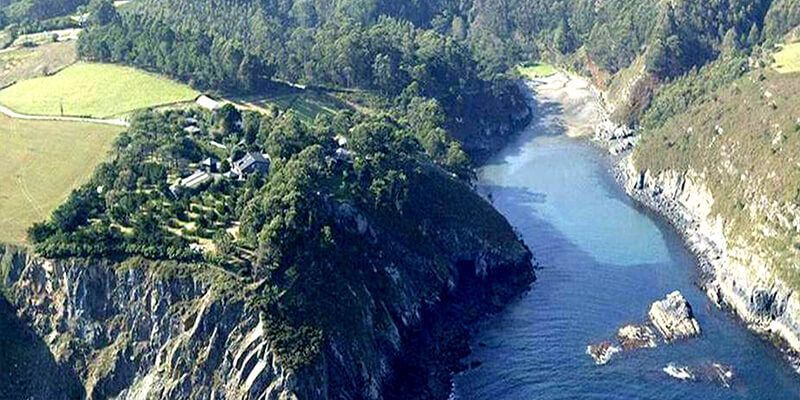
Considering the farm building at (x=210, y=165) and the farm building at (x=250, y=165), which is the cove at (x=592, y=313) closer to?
the farm building at (x=250, y=165)

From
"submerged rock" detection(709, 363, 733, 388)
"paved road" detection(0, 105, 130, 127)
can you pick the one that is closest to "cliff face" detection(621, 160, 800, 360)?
"submerged rock" detection(709, 363, 733, 388)

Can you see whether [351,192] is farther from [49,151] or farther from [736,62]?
[736,62]

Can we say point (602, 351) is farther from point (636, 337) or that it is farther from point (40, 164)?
point (40, 164)

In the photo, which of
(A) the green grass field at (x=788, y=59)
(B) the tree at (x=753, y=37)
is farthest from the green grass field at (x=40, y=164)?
(B) the tree at (x=753, y=37)

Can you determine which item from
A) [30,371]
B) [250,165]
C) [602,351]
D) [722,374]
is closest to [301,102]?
[250,165]

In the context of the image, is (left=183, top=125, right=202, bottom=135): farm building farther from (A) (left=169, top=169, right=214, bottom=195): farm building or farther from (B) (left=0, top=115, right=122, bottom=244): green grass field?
(A) (left=169, top=169, right=214, bottom=195): farm building
